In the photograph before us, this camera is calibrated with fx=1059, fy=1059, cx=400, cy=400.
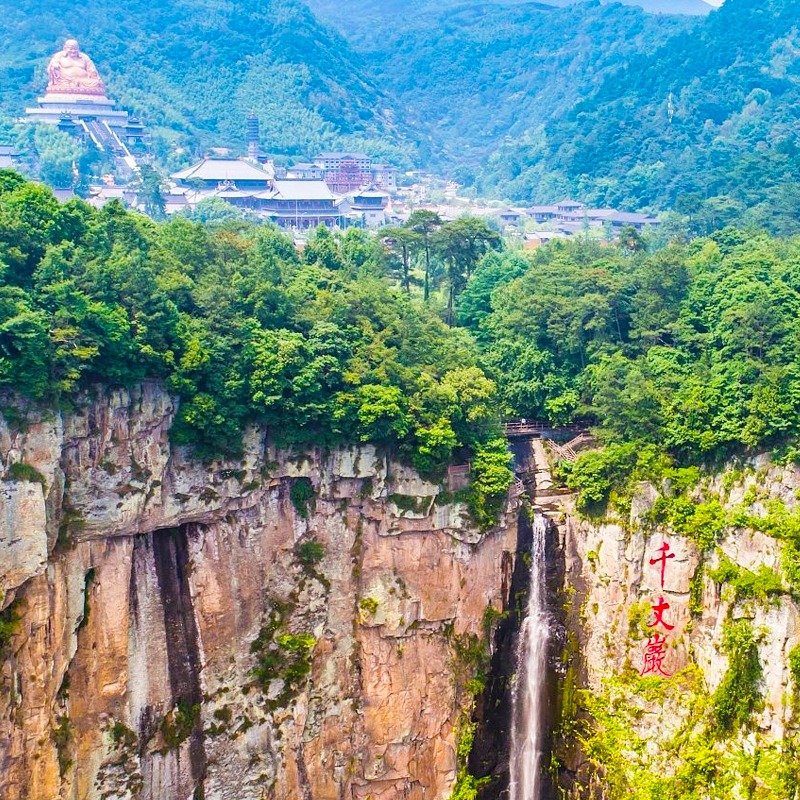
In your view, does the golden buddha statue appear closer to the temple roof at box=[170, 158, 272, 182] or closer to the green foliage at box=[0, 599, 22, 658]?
the temple roof at box=[170, 158, 272, 182]

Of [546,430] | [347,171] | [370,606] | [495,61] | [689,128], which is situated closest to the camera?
[370,606]

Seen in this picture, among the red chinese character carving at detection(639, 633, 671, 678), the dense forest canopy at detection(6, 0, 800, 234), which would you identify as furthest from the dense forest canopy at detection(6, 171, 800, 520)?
the dense forest canopy at detection(6, 0, 800, 234)

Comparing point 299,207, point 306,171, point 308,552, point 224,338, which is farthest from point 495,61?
point 308,552

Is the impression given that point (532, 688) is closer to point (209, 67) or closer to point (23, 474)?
point (23, 474)

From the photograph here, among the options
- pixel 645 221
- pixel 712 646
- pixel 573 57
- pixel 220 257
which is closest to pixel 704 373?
pixel 712 646

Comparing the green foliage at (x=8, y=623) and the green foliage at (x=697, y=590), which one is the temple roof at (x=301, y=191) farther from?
the green foliage at (x=8, y=623)

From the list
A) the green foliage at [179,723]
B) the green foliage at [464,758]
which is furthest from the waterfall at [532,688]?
the green foliage at [179,723]
